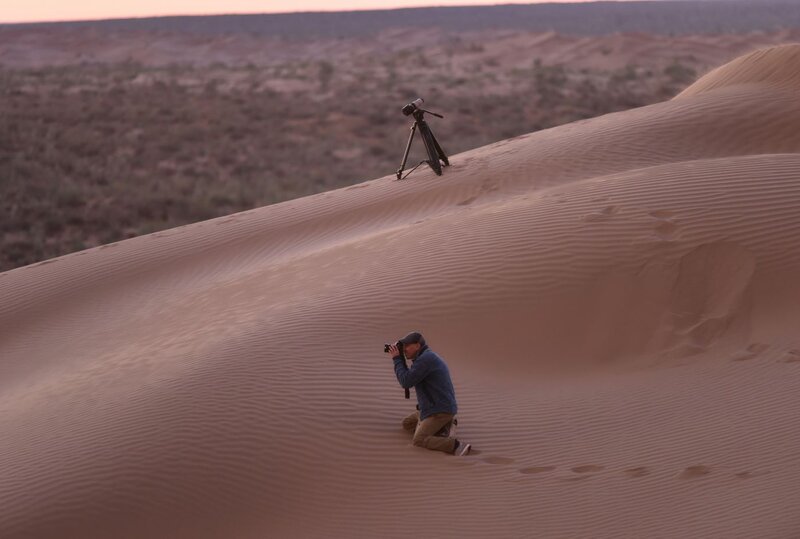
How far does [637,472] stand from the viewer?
23.1 ft

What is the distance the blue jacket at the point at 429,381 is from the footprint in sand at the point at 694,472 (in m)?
1.76

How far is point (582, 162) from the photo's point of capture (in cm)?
1413

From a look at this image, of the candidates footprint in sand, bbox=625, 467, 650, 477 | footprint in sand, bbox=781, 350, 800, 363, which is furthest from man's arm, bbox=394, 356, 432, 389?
footprint in sand, bbox=781, 350, 800, 363

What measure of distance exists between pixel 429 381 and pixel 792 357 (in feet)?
11.8

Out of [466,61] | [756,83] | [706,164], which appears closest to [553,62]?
[466,61]

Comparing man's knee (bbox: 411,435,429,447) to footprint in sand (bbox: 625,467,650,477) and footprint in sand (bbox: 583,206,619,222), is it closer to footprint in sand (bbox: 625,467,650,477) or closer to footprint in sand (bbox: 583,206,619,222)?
footprint in sand (bbox: 625,467,650,477)

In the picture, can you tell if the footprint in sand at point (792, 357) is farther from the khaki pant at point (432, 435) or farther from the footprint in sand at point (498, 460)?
the khaki pant at point (432, 435)

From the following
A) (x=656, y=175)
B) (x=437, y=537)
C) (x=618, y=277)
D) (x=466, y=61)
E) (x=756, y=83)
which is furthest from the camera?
(x=466, y=61)

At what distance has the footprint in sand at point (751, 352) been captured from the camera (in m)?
8.95

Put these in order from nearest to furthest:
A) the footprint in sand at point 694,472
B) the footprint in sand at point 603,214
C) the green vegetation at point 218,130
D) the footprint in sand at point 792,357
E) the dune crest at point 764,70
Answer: the footprint in sand at point 694,472, the footprint in sand at point 792,357, the footprint in sand at point 603,214, the dune crest at point 764,70, the green vegetation at point 218,130

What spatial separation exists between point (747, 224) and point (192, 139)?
82.5ft

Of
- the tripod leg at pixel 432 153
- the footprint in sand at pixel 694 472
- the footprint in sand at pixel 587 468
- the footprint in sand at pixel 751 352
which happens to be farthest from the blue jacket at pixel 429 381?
the tripod leg at pixel 432 153

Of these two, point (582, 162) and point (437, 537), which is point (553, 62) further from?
point (437, 537)

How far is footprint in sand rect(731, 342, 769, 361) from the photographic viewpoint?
895cm
